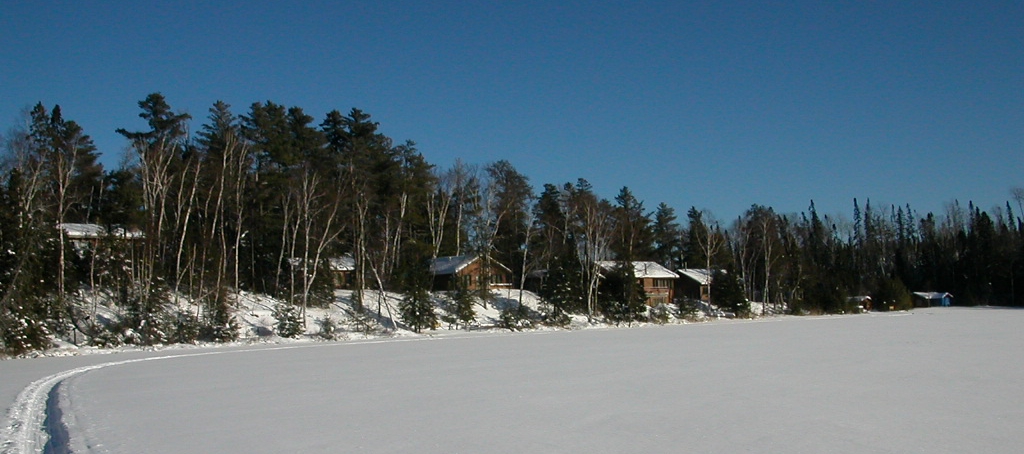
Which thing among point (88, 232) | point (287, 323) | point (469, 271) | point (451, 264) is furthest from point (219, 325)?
point (469, 271)

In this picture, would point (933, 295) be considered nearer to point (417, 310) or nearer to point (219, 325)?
point (417, 310)

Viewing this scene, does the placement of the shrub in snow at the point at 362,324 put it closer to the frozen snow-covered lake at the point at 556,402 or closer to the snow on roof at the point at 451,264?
the snow on roof at the point at 451,264

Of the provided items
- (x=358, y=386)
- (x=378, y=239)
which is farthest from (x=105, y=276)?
(x=358, y=386)

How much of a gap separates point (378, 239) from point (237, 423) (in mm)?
39898

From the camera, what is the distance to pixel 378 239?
5200cm

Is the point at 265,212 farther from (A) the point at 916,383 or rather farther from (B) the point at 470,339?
(A) the point at 916,383

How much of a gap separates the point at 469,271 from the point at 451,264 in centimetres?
159

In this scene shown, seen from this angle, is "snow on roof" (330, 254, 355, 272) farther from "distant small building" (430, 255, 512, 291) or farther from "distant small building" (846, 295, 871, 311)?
"distant small building" (846, 295, 871, 311)

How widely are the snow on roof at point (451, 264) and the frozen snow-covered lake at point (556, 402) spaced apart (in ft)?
93.1

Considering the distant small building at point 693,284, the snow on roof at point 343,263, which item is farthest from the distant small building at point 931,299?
the snow on roof at point 343,263

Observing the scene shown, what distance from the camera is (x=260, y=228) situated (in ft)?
150

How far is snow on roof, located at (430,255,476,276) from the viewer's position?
55656 mm

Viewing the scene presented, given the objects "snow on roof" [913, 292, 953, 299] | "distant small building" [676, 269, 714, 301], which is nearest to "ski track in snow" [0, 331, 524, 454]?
"distant small building" [676, 269, 714, 301]

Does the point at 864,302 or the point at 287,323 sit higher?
the point at 864,302
